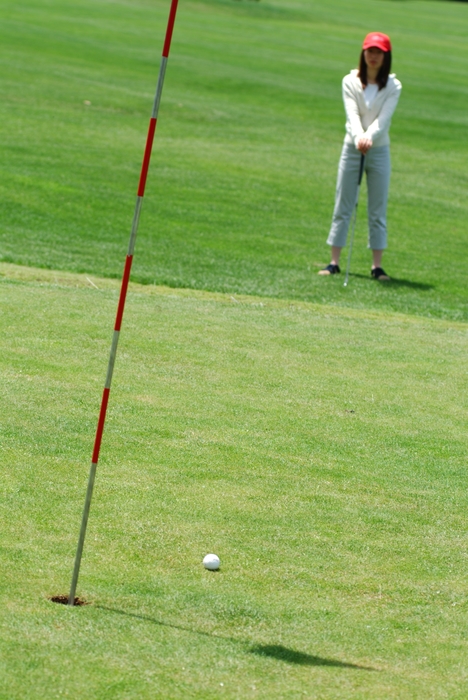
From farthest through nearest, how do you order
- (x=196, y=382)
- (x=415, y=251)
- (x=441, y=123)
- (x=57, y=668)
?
(x=441, y=123) → (x=415, y=251) → (x=196, y=382) → (x=57, y=668)

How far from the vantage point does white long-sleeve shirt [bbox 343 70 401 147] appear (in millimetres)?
14000

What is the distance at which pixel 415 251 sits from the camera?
1703cm

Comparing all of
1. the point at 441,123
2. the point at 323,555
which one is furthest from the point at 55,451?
the point at 441,123

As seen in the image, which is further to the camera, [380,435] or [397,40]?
[397,40]

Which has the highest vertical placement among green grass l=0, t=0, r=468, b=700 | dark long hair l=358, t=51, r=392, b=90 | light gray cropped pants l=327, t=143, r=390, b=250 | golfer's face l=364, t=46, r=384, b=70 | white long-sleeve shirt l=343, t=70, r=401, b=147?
golfer's face l=364, t=46, r=384, b=70

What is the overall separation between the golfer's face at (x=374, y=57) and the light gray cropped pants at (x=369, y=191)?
98 centimetres

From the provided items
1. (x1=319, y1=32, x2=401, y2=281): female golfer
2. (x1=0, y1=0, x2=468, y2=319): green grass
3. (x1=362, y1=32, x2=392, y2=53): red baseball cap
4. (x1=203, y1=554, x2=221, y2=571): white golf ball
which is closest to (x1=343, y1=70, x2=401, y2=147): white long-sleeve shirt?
(x1=319, y1=32, x2=401, y2=281): female golfer

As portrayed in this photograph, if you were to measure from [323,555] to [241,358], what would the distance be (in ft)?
A: 12.4

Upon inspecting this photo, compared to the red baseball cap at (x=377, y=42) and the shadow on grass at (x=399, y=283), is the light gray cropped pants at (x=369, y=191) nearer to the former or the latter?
the shadow on grass at (x=399, y=283)

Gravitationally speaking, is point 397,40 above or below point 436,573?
above

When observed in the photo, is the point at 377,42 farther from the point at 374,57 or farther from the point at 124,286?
the point at 124,286

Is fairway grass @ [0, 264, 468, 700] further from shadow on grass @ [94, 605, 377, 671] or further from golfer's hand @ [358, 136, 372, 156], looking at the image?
golfer's hand @ [358, 136, 372, 156]

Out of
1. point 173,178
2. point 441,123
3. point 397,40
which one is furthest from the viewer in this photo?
point 397,40

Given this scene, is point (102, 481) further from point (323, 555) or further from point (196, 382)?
point (196, 382)
